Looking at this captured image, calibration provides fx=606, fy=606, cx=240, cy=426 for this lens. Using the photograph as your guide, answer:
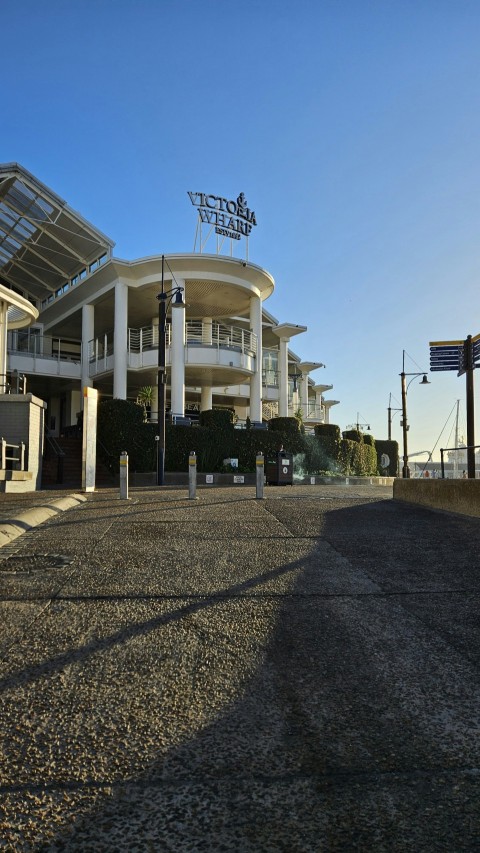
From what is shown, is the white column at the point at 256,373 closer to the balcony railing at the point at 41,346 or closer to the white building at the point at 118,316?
the white building at the point at 118,316

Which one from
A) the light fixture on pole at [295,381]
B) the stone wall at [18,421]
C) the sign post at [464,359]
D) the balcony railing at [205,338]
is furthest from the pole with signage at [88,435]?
the light fixture on pole at [295,381]

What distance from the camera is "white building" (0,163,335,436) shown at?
101 feet

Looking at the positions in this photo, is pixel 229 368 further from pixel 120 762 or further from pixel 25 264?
pixel 120 762

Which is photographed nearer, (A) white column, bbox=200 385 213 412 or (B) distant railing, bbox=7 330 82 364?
(B) distant railing, bbox=7 330 82 364

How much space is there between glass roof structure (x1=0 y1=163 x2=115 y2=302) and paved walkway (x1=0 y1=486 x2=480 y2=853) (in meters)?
29.4

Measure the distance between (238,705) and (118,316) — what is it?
30318 mm

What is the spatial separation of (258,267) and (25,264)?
16.5 meters

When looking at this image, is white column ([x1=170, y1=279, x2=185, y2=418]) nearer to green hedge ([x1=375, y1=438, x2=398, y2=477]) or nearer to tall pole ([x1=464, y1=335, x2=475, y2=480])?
tall pole ([x1=464, y1=335, x2=475, y2=480])

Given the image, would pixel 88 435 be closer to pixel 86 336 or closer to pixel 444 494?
pixel 444 494

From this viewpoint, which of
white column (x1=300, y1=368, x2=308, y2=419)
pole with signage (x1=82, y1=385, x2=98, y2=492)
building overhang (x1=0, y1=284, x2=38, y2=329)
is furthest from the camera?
white column (x1=300, y1=368, x2=308, y2=419)

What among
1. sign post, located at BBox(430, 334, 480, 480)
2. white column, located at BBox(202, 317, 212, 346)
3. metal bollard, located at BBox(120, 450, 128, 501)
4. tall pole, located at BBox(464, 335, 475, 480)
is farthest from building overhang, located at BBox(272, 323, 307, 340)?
metal bollard, located at BBox(120, 450, 128, 501)

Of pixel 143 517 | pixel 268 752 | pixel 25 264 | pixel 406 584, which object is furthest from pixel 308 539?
pixel 25 264

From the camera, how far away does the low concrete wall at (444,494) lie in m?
9.74

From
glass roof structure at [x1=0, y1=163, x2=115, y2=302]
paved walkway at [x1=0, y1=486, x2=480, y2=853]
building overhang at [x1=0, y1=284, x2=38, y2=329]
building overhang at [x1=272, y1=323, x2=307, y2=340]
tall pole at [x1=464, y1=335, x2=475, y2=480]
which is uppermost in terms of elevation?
glass roof structure at [x1=0, y1=163, x2=115, y2=302]
